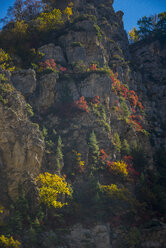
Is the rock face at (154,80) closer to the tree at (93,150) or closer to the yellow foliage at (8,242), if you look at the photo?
the tree at (93,150)

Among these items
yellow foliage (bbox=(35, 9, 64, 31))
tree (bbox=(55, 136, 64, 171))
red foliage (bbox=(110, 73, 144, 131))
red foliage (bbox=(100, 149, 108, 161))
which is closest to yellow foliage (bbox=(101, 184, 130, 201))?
red foliage (bbox=(100, 149, 108, 161))

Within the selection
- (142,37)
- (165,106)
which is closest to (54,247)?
(165,106)

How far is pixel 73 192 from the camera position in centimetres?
3153

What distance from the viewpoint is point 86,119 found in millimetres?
37969

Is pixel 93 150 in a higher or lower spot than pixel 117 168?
higher

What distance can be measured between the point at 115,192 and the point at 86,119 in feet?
37.1

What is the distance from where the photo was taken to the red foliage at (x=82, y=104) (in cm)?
3866

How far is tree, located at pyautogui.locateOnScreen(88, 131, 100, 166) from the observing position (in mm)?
34594

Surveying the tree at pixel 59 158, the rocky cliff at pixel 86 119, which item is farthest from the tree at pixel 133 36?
the tree at pixel 59 158

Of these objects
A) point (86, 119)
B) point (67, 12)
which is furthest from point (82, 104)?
point (67, 12)

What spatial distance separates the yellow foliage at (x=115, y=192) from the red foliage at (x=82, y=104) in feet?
38.0

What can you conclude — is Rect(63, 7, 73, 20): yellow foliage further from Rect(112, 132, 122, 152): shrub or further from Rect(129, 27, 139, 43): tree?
Rect(112, 132, 122, 152): shrub

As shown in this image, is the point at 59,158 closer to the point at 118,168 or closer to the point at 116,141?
the point at 118,168

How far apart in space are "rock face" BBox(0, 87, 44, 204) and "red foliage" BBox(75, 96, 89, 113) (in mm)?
9250
